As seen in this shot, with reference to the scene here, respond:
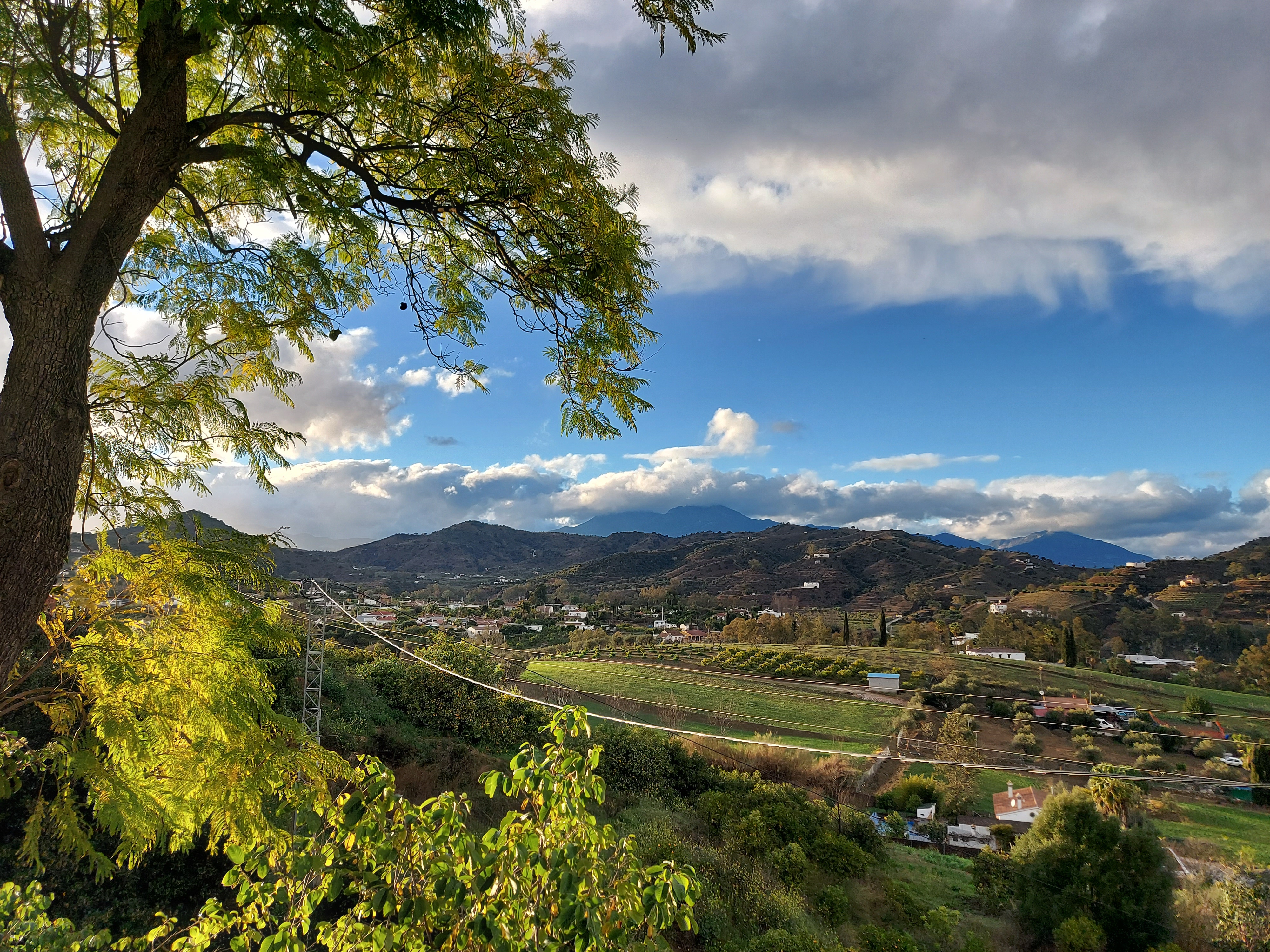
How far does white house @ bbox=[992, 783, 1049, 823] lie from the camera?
22.2 metres

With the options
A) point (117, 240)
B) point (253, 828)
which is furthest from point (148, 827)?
point (117, 240)

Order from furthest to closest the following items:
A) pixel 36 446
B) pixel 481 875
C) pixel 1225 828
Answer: pixel 1225 828 → pixel 36 446 → pixel 481 875

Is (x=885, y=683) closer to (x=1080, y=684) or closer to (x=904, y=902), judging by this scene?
Result: (x=1080, y=684)

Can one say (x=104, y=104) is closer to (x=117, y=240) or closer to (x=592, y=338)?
(x=117, y=240)

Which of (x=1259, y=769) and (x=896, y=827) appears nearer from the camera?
(x=896, y=827)

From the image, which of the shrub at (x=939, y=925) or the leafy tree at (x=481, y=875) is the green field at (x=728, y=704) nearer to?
the shrub at (x=939, y=925)

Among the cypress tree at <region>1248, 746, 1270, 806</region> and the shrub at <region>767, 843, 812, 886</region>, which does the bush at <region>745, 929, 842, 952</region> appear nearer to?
the shrub at <region>767, 843, 812, 886</region>

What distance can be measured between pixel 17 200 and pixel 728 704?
33859 millimetres

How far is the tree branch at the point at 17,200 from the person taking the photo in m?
2.35

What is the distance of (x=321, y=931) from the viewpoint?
82.4 inches

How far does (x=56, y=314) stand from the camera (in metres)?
2.37

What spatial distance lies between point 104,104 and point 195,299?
111 cm

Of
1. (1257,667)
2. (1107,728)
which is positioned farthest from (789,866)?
(1257,667)

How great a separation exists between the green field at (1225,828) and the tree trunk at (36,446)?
1098 inches
